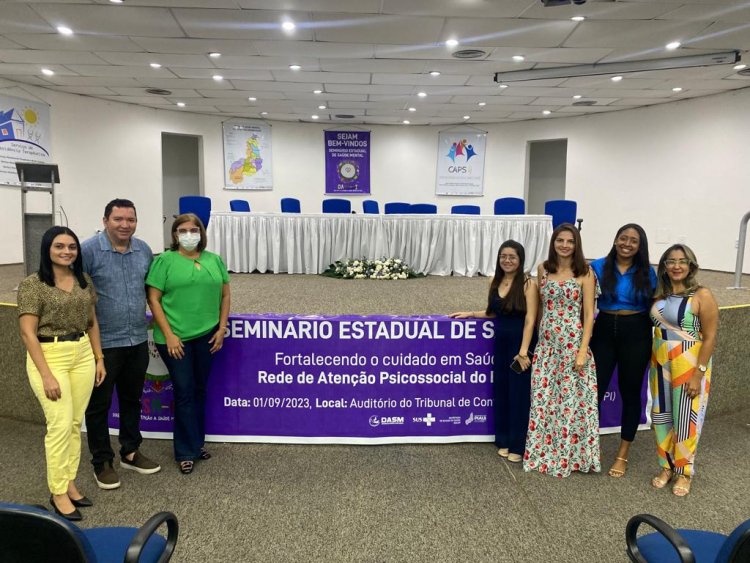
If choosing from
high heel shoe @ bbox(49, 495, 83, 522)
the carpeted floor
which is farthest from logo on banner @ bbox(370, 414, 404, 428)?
high heel shoe @ bbox(49, 495, 83, 522)

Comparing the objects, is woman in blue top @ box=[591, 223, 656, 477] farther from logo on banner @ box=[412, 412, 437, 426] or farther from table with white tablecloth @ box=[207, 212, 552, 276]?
table with white tablecloth @ box=[207, 212, 552, 276]

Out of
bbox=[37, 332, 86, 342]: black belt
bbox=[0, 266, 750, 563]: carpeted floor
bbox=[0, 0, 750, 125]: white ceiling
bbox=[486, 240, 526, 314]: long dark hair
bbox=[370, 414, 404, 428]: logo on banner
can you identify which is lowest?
bbox=[0, 266, 750, 563]: carpeted floor

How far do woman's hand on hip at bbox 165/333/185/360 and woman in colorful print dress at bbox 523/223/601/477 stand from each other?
6.03ft

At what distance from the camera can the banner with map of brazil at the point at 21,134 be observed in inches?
345

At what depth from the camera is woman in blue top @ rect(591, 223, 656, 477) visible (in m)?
2.48

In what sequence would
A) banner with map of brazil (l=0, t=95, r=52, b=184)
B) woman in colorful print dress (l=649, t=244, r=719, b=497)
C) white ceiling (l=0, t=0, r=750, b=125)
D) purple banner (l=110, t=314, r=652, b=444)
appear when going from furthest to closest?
banner with map of brazil (l=0, t=95, r=52, b=184) → white ceiling (l=0, t=0, r=750, b=125) → purple banner (l=110, t=314, r=652, b=444) → woman in colorful print dress (l=649, t=244, r=719, b=497)

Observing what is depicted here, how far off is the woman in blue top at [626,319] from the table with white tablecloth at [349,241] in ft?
19.0

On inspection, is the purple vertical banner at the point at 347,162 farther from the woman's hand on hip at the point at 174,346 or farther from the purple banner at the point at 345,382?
the woman's hand on hip at the point at 174,346

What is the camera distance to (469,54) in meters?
7.27

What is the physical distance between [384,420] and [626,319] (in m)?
1.45

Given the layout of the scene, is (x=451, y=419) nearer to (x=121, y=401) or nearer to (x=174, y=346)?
(x=174, y=346)

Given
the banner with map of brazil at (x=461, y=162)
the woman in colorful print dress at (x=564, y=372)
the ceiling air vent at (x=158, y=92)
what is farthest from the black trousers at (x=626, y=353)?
the banner with map of brazil at (x=461, y=162)

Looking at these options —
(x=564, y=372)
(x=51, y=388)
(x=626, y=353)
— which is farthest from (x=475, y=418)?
(x=51, y=388)

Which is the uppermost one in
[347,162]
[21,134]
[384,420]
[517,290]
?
[347,162]
